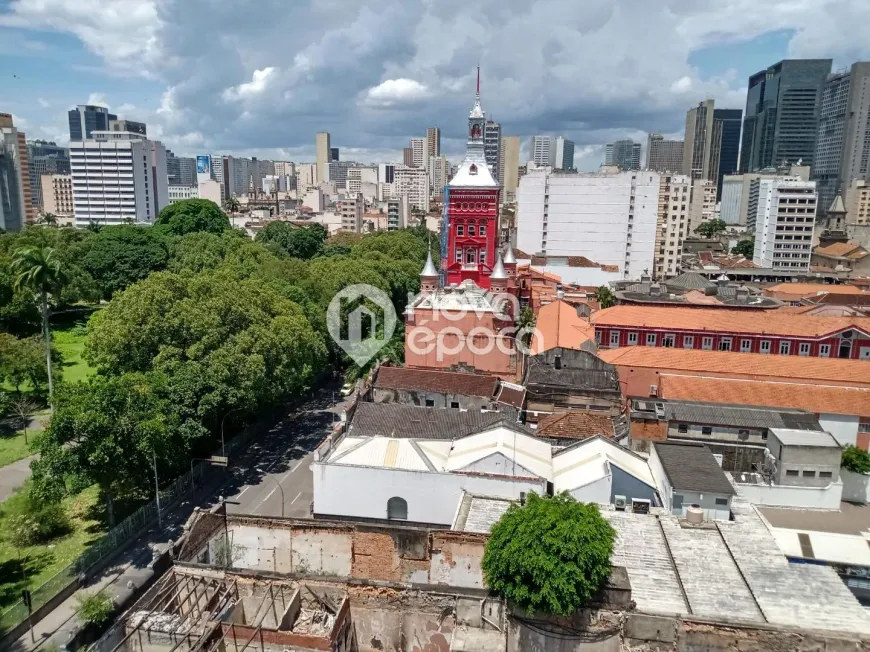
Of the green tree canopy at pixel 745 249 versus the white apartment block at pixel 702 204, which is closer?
the green tree canopy at pixel 745 249

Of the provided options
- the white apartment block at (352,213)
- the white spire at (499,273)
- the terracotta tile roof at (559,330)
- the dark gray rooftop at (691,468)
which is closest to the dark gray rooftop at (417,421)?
the dark gray rooftop at (691,468)

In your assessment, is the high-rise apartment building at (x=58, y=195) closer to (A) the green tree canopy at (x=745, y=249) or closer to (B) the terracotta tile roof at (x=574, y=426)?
(A) the green tree canopy at (x=745, y=249)

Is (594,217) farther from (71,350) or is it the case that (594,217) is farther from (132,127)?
(132,127)

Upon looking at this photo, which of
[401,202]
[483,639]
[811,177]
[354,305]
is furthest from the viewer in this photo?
[811,177]

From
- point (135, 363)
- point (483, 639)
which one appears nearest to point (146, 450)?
point (135, 363)

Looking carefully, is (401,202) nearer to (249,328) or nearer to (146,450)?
(249,328)

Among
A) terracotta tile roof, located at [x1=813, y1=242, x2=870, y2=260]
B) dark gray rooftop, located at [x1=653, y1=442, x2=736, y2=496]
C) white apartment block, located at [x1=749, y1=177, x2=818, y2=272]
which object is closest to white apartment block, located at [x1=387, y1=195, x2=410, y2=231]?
white apartment block, located at [x1=749, y1=177, x2=818, y2=272]
